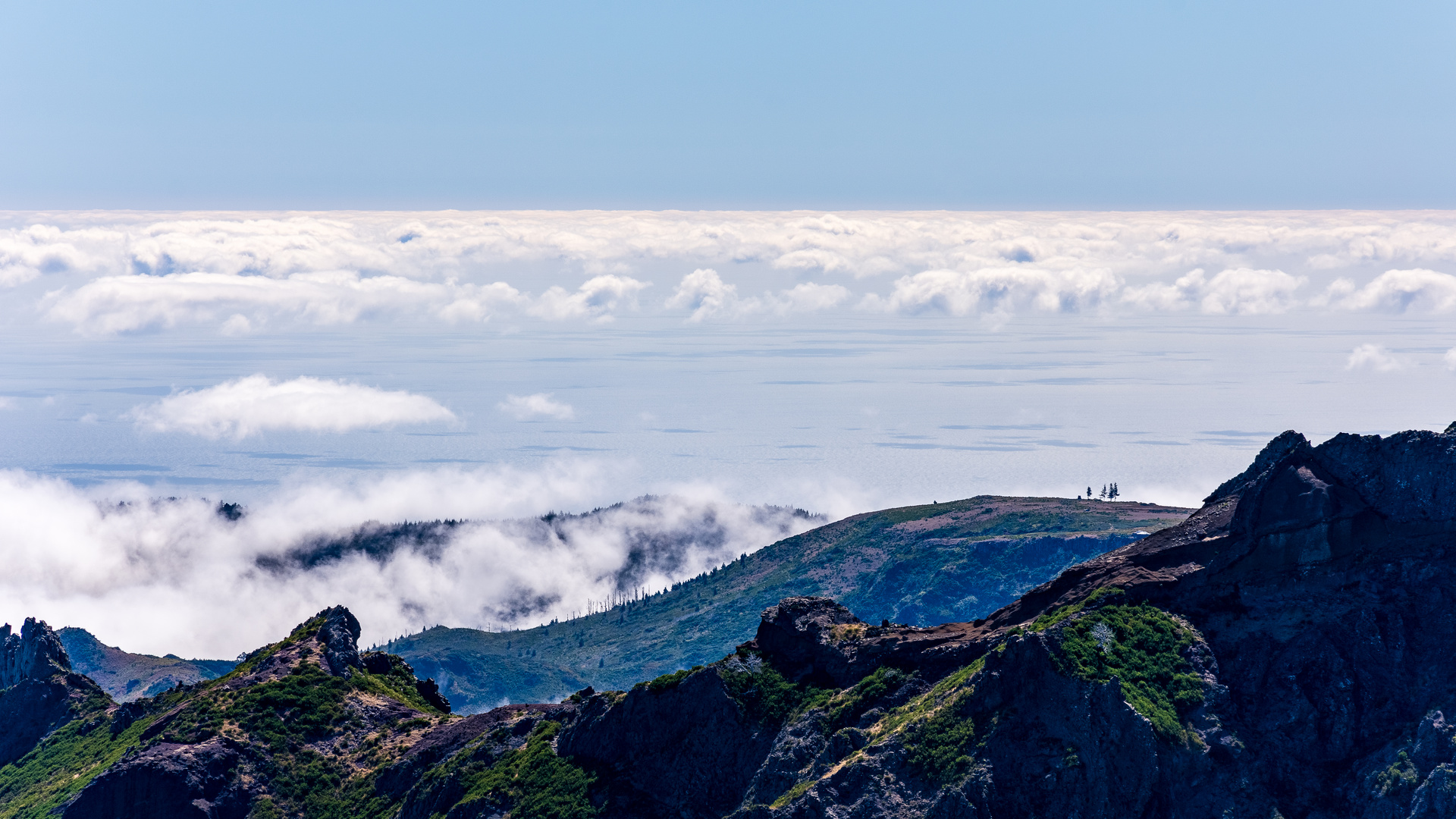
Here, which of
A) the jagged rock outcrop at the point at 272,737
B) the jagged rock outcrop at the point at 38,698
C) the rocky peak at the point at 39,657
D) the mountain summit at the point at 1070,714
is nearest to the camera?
the mountain summit at the point at 1070,714

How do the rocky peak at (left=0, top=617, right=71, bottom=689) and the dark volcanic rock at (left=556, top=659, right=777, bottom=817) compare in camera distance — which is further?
the rocky peak at (left=0, top=617, right=71, bottom=689)

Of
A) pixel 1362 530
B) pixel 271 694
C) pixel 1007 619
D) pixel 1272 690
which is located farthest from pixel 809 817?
pixel 271 694

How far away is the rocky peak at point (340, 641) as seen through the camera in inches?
6235

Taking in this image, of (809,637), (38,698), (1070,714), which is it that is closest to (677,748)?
(809,637)

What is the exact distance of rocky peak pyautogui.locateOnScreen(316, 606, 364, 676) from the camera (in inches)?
6235

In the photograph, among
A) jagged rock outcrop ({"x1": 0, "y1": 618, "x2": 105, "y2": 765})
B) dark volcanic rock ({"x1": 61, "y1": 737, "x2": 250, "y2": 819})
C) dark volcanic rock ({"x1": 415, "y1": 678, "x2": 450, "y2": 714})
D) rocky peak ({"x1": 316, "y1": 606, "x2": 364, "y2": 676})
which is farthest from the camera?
jagged rock outcrop ({"x1": 0, "y1": 618, "x2": 105, "y2": 765})

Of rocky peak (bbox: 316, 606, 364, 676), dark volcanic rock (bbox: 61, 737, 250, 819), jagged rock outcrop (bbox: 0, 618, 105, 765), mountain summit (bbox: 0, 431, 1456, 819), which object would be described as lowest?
jagged rock outcrop (bbox: 0, 618, 105, 765)

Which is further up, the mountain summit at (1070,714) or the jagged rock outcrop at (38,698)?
the mountain summit at (1070,714)

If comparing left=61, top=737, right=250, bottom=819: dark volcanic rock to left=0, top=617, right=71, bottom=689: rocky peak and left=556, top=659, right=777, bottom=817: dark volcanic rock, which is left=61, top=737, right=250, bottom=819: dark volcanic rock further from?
left=0, top=617, right=71, bottom=689: rocky peak

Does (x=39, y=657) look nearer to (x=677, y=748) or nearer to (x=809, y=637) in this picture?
(x=677, y=748)

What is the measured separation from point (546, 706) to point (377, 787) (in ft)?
54.6

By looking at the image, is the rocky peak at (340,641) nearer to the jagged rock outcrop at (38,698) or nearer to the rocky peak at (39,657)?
the jagged rock outcrop at (38,698)

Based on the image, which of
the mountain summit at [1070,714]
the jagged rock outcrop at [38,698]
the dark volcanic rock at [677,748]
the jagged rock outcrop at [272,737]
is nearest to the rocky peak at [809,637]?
the mountain summit at [1070,714]

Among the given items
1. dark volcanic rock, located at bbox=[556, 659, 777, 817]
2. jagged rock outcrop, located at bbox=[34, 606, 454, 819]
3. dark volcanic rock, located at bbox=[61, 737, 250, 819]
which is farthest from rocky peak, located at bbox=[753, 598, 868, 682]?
dark volcanic rock, located at bbox=[61, 737, 250, 819]
